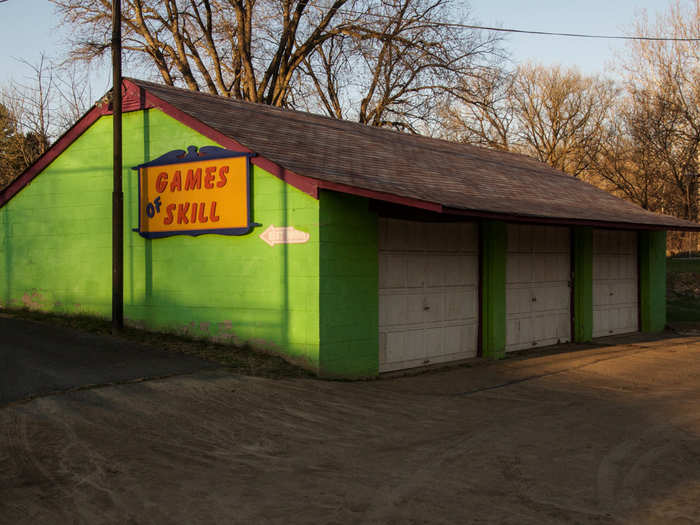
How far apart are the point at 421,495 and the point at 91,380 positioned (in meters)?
5.01

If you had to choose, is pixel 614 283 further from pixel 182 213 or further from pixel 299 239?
pixel 182 213

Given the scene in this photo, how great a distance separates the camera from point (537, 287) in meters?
14.3

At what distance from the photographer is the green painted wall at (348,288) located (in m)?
9.94

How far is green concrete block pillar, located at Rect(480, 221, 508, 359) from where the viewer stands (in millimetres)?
12711

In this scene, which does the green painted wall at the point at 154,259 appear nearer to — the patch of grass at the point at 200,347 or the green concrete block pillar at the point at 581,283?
the patch of grass at the point at 200,347

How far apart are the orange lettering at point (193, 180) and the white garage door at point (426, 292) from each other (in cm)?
297

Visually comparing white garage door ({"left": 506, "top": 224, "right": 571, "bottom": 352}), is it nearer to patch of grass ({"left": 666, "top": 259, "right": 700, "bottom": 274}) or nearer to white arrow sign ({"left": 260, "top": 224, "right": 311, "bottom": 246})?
white arrow sign ({"left": 260, "top": 224, "right": 311, "bottom": 246})

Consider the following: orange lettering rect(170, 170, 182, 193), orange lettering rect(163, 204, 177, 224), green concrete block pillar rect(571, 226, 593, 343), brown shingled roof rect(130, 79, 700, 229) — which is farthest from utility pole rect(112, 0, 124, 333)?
green concrete block pillar rect(571, 226, 593, 343)

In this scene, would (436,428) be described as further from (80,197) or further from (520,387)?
(80,197)

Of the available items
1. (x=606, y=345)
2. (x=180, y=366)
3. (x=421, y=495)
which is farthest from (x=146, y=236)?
(x=606, y=345)

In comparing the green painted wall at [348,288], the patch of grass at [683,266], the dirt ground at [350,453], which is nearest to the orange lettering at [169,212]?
the green painted wall at [348,288]

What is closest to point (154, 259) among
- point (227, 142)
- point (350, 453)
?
point (227, 142)

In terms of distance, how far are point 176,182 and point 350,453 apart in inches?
260

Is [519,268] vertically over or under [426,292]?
over
